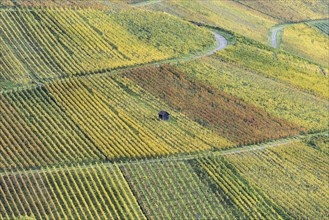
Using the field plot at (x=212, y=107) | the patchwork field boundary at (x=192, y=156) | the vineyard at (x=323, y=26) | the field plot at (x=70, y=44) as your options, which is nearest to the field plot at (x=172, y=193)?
the patchwork field boundary at (x=192, y=156)

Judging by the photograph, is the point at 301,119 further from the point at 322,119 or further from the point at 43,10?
the point at 43,10

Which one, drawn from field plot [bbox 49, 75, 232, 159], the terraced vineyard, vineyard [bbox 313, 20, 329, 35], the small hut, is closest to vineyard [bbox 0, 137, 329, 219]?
field plot [bbox 49, 75, 232, 159]

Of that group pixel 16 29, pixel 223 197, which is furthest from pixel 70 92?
pixel 223 197

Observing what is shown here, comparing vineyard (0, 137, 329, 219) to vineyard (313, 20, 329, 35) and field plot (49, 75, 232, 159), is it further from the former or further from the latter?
vineyard (313, 20, 329, 35)

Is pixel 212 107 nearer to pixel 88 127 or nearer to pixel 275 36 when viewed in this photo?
pixel 88 127

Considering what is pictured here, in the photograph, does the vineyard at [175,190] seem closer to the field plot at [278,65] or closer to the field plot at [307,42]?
the field plot at [278,65]
